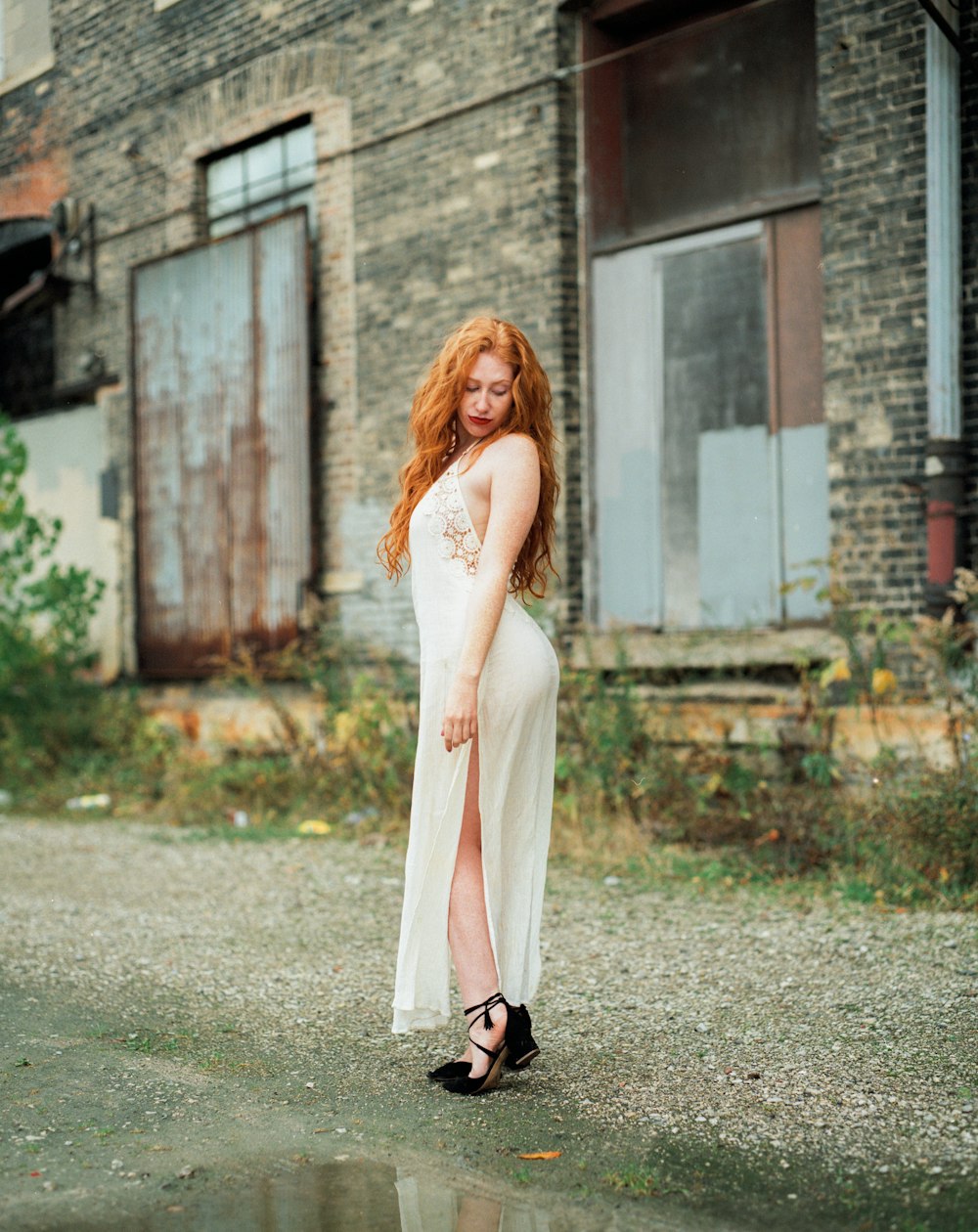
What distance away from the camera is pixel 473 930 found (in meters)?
3.69

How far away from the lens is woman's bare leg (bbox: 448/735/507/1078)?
3627 millimetres

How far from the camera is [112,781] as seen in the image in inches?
418

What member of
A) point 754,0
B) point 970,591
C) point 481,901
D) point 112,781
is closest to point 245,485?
point 112,781

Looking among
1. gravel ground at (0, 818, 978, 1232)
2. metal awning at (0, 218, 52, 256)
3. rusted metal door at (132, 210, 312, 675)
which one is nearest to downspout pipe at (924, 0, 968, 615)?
gravel ground at (0, 818, 978, 1232)

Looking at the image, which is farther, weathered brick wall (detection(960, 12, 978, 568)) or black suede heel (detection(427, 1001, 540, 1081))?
weathered brick wall (detection(960, 12, 978, 568))

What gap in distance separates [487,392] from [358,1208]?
6.69 ft

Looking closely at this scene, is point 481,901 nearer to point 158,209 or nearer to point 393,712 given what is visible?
point 393,712

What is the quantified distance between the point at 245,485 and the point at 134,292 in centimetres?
227

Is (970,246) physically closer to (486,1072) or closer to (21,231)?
(486,1072)

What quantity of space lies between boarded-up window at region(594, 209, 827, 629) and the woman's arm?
4.40m

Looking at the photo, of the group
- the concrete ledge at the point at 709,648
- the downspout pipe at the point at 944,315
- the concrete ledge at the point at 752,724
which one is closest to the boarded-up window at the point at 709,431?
the concrete ledge at the point at 709,648

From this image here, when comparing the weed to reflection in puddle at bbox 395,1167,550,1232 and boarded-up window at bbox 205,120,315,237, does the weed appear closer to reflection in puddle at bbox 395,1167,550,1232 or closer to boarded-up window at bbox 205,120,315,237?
reflection in puddle at bbox 395,1167,550,1232

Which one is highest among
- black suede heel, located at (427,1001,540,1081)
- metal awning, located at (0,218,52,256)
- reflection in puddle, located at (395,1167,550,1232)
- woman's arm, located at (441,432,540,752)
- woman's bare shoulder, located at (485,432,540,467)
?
metal awning, located at (0,218,52,256)

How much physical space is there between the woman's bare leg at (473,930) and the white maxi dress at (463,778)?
2 centimetres
